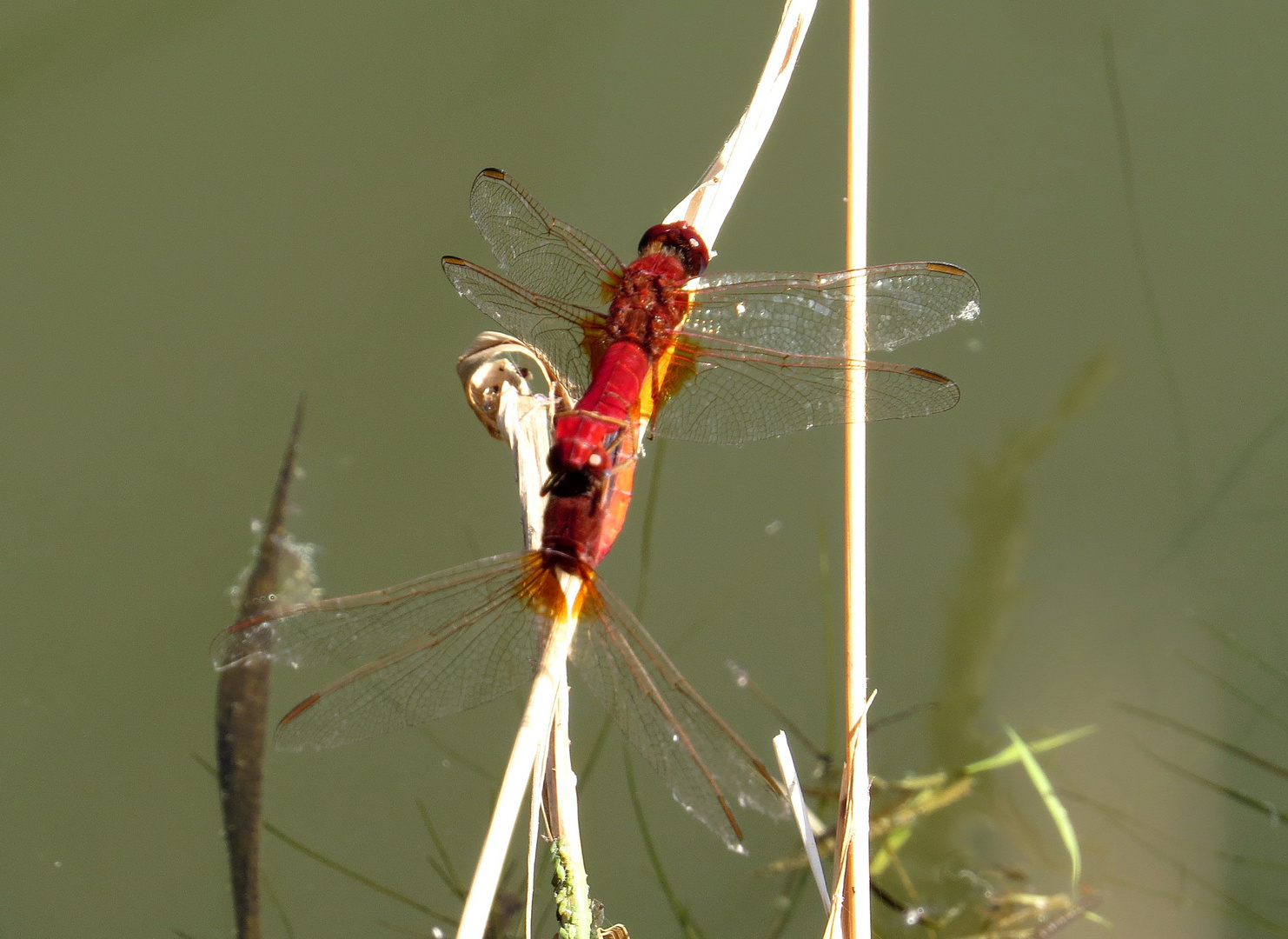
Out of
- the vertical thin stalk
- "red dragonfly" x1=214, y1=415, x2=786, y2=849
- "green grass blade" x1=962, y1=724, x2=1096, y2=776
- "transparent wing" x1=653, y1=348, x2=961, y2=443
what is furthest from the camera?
"green grass blade" x1=962, y1=724, x2=1096, y2=776

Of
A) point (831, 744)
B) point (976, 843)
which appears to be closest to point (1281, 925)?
point (976, 843)

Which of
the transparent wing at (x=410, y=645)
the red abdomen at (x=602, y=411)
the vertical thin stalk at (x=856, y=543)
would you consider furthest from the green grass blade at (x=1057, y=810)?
the transparent wing at (x=410, y=645)

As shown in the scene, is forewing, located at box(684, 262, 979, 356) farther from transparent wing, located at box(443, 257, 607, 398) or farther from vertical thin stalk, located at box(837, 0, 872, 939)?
transparent wing, located at box(443, 257, 607, 398)

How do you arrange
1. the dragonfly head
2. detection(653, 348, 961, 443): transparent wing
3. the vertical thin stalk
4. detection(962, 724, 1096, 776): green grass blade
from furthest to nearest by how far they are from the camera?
detection(962, 724, 1096, 776): green grass blade, the dragonfly head, detection(653, 348, 961, 443): transparent wing, the vertical thin stalk

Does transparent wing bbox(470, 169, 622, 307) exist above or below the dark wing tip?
above

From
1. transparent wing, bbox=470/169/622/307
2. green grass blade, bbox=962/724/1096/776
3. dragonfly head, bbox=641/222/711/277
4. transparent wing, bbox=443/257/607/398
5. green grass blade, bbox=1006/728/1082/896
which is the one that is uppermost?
transparent wing, bbox=470/169/622/307

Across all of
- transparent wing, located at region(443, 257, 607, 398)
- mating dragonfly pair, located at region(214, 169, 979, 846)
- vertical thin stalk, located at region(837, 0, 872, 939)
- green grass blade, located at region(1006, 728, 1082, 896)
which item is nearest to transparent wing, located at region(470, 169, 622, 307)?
mating dragonfly pair, located at region(214, 169, 979, 846)
